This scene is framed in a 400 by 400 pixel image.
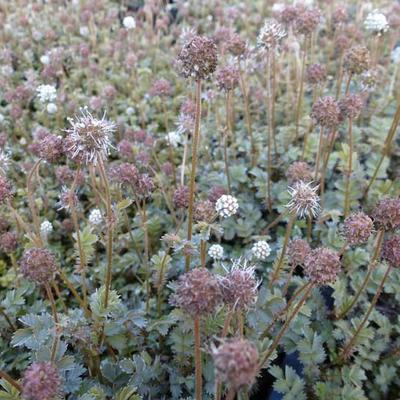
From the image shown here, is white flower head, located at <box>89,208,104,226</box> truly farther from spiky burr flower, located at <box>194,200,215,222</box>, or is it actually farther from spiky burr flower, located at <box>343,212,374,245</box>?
spiky burr flower, located at <box>343,212,374,245</box>

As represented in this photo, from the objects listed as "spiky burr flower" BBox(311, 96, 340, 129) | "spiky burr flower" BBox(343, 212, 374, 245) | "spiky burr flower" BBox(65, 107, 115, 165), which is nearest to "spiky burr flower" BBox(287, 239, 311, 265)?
"spiky burr flower" BBox(343, 212, 374, 245)

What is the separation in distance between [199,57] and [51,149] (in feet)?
2.17

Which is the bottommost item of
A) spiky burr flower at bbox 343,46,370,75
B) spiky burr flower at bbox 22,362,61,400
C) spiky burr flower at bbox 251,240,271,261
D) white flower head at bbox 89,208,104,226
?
white flower head at bbox 89,208,104,226

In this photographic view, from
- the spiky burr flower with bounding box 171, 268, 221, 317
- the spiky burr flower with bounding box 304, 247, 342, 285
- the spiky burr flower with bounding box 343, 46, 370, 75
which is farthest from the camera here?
the spiky burr flower with bounding box 343, 46, 370, 75

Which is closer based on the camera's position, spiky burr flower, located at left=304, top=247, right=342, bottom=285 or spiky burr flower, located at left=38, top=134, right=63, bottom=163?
spiky burr flower, located at left=304, top=247, right=342, bottom=285

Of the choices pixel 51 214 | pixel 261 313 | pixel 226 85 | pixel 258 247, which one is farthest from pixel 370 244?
pixel 51 214

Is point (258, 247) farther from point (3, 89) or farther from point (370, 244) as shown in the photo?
point (3, 89)

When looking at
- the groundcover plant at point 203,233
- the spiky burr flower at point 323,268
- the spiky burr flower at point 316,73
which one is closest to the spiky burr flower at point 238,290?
the groundcover plant at point 203,233

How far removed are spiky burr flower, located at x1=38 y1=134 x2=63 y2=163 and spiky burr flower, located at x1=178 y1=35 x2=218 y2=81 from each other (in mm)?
580

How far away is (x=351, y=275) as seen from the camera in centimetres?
242

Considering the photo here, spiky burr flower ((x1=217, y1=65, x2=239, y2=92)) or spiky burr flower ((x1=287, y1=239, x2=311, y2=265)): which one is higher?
spiky burr flower ((x1=217, y1=65, x2=239, y2=92))

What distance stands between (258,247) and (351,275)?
514mm

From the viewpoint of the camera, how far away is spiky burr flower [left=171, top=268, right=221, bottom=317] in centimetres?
130

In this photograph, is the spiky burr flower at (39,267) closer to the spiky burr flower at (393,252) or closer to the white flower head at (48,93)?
the spiky burr flower at (393,252)
